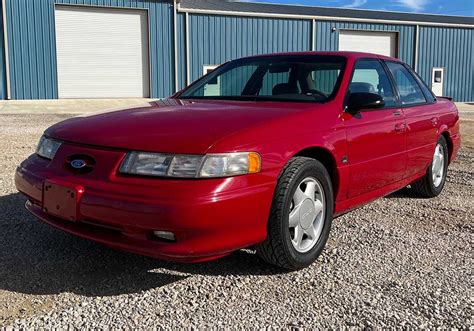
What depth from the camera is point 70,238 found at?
150 inches

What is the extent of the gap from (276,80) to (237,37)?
57.6 feet

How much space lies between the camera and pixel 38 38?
18.5m

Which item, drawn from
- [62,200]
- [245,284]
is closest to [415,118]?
[245,284]

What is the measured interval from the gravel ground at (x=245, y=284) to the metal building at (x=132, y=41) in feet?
52.3

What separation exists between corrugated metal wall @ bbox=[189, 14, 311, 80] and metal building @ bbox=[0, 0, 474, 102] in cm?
4

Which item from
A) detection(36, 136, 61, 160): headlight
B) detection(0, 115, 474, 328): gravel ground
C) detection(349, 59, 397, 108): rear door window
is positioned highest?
detection(349, 59, 397, 108): rear door window

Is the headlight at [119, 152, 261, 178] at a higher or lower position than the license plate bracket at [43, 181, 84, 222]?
higher

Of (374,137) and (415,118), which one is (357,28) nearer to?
(415,118)

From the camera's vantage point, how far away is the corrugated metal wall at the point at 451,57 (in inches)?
968

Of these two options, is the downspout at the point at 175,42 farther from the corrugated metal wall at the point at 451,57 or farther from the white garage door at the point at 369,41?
the corrugated metal wall at the point at 451,57

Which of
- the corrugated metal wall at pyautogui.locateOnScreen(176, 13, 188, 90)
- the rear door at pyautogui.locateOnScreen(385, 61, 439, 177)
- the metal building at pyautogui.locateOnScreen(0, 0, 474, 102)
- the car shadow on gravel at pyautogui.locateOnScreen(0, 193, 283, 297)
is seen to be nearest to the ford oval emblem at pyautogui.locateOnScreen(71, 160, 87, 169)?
the car shadow on gravel at pyautogui.locateOnScreen(0, 193, 283, 297)

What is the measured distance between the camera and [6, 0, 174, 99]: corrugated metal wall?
18172 mm

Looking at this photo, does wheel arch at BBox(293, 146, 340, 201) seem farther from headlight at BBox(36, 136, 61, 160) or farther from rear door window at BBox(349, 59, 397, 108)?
headlight at BBox(36, 136, 61, 160)

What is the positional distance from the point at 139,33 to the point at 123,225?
60.7 feet
